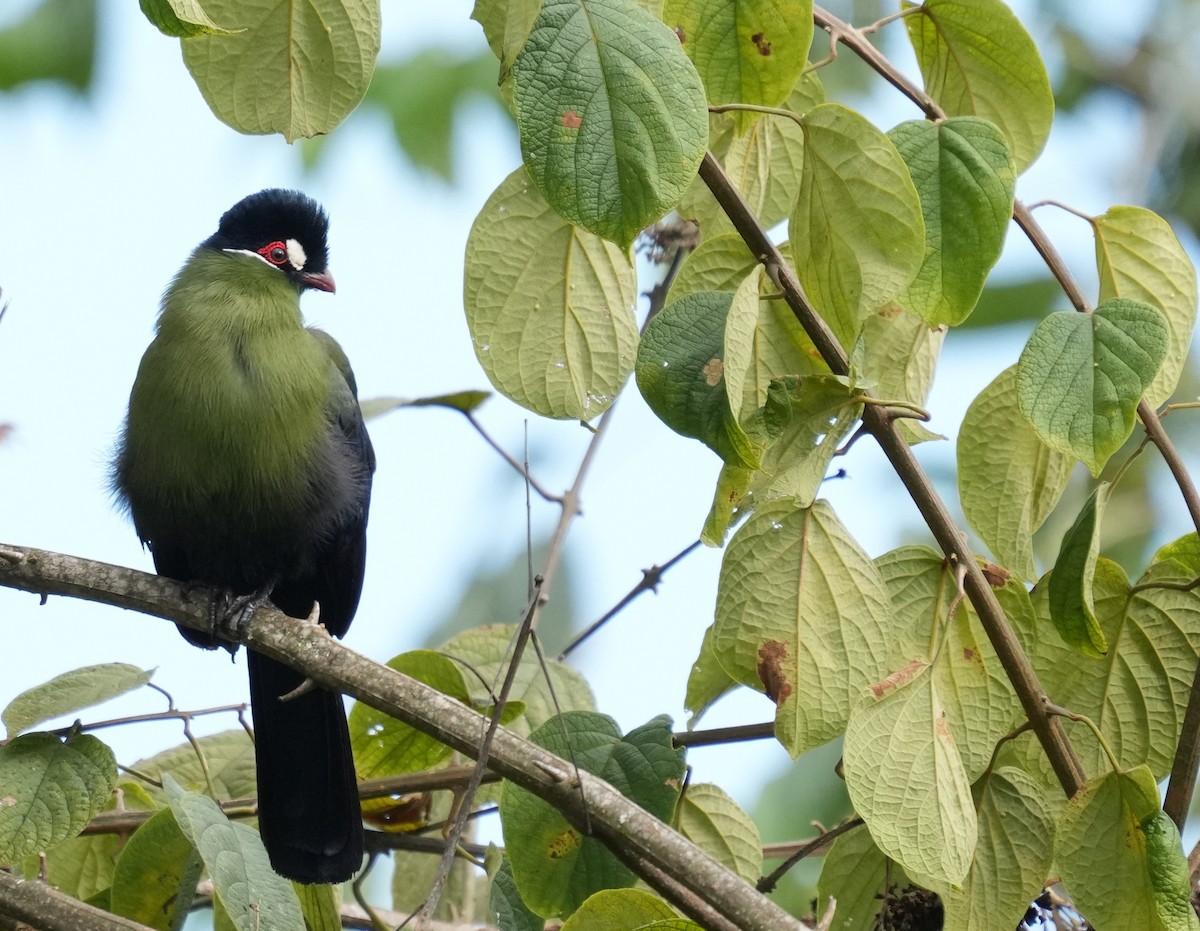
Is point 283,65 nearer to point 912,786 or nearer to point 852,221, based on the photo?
point 852,221

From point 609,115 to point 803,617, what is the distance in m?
0.76

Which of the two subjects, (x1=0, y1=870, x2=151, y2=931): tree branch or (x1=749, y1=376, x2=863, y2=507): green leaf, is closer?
(x1=749, y1=376, x2=863, y2=507): green leaf

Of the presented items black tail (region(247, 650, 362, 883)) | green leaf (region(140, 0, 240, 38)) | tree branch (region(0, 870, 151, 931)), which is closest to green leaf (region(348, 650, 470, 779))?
black tail (region(247, 650, 362, 883))

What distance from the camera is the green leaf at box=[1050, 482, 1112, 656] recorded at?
177 centimetres

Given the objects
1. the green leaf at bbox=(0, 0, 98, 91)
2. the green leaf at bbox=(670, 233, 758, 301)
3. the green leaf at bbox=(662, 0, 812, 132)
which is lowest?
the green leaf at bbox=(670, 233, 758, 301)

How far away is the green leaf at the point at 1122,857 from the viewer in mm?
1746

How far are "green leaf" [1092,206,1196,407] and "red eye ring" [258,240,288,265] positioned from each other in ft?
6.92

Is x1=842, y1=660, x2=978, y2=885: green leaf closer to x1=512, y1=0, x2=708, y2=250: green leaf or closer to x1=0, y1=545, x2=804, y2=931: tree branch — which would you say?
x1=0, y1=545, x2=804, y2=931: tree branch

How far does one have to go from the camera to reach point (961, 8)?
211 cm

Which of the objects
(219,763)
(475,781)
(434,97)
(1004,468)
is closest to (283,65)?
(475,781)

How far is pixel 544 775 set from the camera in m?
1.85

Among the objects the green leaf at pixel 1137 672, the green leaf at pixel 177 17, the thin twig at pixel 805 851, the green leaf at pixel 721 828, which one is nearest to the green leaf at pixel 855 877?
the thin twig at pixel 805 851

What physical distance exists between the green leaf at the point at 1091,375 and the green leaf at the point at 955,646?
12.7 inches

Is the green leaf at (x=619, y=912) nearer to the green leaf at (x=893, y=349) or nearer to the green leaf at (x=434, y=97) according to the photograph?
the green leaf at (x=893, y=349)
